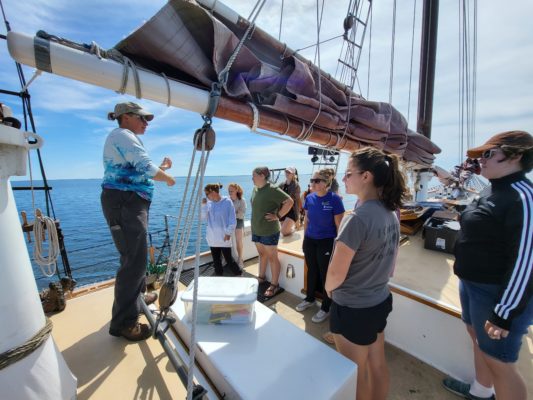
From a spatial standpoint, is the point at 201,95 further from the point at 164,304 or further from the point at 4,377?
the point at 4,377

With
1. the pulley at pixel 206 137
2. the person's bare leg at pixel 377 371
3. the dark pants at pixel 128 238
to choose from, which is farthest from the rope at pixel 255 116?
the person's bare leg at pixel 377 371

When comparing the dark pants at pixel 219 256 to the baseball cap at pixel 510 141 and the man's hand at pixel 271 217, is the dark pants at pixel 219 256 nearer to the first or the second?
the man's hand at pixel 271 217

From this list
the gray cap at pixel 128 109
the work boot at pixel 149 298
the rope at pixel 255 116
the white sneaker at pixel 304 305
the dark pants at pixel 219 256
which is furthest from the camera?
the dark pants at pixel 219 256

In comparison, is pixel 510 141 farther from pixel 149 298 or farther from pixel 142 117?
pixel 149 298

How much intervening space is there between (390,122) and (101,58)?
2583mm

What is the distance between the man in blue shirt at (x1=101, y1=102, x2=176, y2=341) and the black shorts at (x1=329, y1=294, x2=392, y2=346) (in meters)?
1.24

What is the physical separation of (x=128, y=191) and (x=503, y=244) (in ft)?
7.05

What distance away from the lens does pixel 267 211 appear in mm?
2748

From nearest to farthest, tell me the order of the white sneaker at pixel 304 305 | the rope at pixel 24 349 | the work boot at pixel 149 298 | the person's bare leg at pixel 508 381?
the rope at pixel 24 349, the person's bare leg at pixel 508 381, the work boot at pixel 149 298, the white sneaker at pixel 304 305

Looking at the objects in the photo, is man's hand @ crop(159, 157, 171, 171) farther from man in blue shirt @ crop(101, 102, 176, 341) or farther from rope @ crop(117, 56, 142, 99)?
rope @ crop(117, 56, 142, 99)

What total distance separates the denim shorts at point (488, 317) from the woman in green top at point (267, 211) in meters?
1.72

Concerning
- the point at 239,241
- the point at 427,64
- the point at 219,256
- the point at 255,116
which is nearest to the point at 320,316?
A: the point at 219,256

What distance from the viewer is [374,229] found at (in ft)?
3.51

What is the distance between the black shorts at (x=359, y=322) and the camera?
116cm
